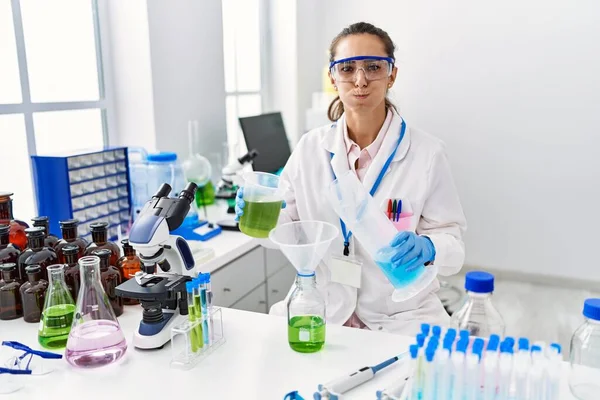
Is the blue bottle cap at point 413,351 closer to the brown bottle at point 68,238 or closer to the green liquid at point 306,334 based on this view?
the green liquid at point 306,334

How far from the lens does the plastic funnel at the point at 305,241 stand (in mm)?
1164

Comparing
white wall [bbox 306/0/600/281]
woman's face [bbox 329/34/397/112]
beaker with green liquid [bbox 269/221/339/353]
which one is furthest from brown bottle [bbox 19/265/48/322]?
white wall [bbox 306/0/600/281]

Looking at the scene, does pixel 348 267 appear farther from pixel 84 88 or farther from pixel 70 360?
pixel 84 88

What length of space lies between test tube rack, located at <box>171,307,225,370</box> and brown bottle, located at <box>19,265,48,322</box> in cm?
42

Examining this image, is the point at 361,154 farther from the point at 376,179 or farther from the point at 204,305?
the point at 204,305

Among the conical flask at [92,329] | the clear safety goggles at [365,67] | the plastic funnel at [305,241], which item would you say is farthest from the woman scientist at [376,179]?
the conical flask at [92,329]

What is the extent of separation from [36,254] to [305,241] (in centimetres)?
73

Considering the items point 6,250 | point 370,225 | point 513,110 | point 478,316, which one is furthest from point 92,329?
point 513,110

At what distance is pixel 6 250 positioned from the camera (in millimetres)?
1452

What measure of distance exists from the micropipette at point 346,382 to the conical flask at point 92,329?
0.50 m

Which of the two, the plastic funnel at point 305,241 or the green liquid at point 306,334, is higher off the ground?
the plastic funnel at point 305,241

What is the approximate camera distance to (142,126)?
2545mm

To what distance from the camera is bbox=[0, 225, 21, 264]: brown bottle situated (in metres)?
1.44

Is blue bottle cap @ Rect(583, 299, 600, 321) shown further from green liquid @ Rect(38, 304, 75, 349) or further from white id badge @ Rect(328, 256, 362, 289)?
green liquid @ Rect(38, 304, 75, 349)
